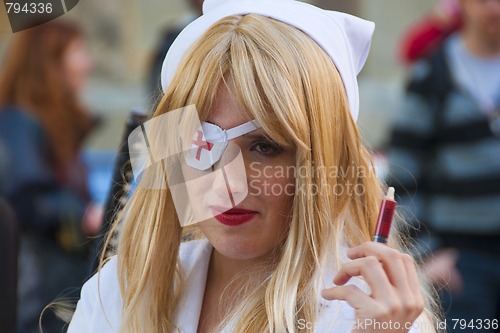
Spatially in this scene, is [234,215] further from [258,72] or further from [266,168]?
[258,72]

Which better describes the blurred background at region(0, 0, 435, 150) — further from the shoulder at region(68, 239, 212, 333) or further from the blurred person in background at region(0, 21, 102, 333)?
the shoulder at region(68, 239, 212, 333)

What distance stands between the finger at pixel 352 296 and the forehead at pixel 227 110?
46 centimetres

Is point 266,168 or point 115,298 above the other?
point 266,168

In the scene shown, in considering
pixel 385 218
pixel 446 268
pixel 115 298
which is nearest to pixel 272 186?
pixel 385 218

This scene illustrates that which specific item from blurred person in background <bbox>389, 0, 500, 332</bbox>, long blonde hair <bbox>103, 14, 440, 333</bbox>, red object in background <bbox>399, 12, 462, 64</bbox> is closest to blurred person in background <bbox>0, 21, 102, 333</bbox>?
blurred person in background <bbox>389, 0, 500, 332</bbox>

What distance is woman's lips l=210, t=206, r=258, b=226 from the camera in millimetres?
2361

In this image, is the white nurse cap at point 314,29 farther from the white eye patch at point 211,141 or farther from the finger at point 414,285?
the finger at point 414,285

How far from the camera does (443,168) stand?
4180mm

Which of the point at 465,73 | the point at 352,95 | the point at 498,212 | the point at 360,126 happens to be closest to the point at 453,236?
the point at 498,212

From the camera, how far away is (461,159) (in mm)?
4129

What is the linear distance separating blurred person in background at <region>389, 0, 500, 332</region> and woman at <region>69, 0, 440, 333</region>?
63.5 inches

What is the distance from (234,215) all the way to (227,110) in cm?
24

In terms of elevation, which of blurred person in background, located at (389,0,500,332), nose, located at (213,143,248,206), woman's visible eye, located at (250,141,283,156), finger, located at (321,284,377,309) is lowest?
blurred person in background, located at (389,0,500,332)

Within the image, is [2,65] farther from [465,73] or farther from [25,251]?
[465,73]
